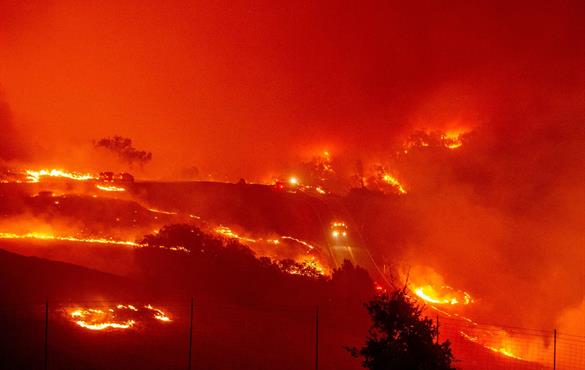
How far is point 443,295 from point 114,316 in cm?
3615

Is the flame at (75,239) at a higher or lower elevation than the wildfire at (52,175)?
lower

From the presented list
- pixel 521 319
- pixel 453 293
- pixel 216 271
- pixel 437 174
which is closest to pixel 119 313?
pixel 216 271

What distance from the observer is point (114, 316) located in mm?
22203

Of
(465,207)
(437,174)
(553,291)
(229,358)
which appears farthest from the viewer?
(437,174)

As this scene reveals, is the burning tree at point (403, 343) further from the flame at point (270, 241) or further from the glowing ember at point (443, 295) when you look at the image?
the glowing ember at point (443, 295)

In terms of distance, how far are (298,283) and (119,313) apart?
1513cm

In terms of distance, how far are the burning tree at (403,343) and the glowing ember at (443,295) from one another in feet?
134

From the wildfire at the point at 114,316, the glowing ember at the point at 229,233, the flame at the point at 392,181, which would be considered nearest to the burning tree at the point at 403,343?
the wildfire at the point at 114,316

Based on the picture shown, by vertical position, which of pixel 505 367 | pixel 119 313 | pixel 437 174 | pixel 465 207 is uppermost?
pixel 437 174

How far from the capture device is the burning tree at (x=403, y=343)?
10625 millimetres

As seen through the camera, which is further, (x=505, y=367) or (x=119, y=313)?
(x=505, y=367)

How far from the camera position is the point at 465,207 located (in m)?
73.4

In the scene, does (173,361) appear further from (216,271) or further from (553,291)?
(553,291)

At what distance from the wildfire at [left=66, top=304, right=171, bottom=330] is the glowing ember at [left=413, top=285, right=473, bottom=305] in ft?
105
